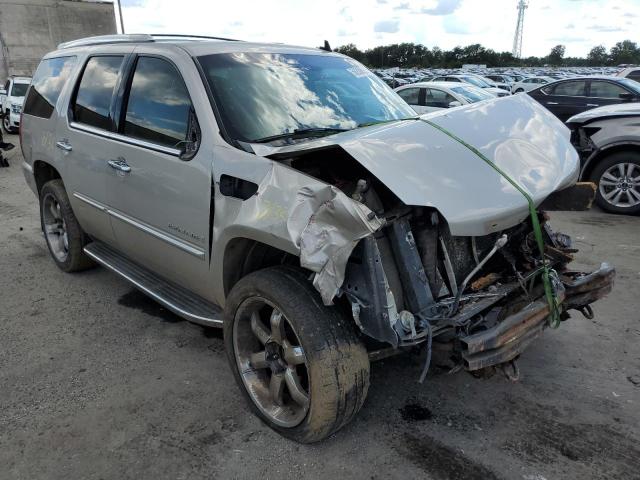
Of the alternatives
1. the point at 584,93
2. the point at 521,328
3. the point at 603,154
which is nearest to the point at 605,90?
the point at 584,93

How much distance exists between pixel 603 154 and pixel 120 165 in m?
6.19

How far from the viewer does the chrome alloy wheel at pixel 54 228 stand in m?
5.15

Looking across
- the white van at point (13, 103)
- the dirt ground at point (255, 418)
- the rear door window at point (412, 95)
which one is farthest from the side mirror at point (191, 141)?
the white van at point (13, 103)

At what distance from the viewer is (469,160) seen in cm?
270

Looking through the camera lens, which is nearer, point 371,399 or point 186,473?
point 186,473

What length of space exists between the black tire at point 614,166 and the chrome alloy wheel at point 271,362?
19.0ft

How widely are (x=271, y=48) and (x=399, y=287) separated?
6.89 feet

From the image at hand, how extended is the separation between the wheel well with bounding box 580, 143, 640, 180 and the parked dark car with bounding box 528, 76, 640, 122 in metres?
5.05

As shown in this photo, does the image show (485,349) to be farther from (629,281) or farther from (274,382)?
(629,281)

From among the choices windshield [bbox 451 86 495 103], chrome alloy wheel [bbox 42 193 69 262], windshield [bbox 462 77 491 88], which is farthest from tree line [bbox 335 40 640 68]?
chrome alloy wheel [bbox 42 193 69 262]

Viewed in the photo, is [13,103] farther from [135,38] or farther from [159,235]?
[159,235]

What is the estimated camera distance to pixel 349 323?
256cm

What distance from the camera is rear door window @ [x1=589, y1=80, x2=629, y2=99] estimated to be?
11.4 meters

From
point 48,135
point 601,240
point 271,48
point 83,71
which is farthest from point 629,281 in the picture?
point 48,135
